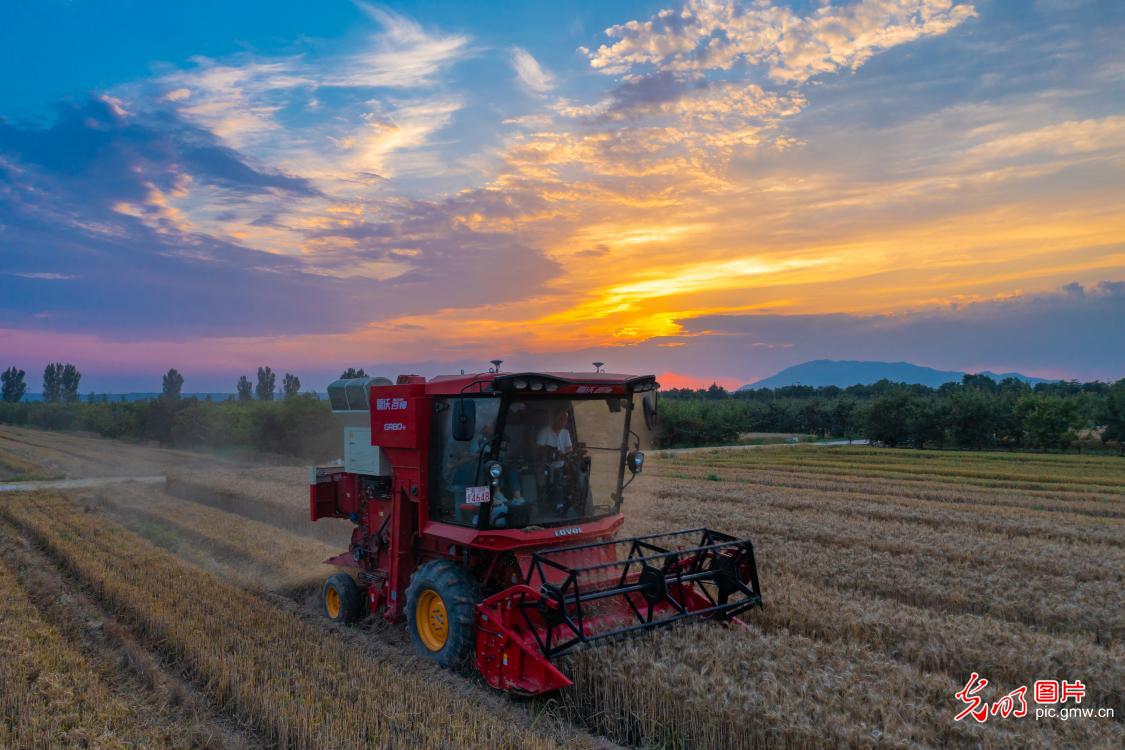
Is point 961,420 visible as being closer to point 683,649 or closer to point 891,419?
point 891,419

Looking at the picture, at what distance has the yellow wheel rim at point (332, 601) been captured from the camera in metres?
8.66

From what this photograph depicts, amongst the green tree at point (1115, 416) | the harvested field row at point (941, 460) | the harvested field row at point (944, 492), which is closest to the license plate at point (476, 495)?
the harvested field row at point (944, 492)

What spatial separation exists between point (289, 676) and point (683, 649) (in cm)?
354

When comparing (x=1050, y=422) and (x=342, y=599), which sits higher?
(x=1050, y=422)

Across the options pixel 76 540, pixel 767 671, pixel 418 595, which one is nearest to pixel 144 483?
pixel 76 540

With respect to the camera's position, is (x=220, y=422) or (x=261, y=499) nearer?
(x=261, y=499)

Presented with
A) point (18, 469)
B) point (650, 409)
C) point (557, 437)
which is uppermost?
point (650, 409)

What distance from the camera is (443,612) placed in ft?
23.0

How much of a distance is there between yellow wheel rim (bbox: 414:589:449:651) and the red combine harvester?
1cm

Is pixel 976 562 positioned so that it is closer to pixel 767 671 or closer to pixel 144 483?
pixel 767 671

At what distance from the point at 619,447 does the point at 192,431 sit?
165 feet

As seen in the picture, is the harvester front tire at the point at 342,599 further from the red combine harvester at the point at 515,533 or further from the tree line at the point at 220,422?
the tree line at the point at 220,422

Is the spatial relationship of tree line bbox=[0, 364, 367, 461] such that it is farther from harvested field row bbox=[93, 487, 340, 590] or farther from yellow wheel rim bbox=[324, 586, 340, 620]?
yellow wheel rim bbox=[324, 586, 340, 620]

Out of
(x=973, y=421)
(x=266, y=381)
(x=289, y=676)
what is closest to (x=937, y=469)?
(x=973, y=421)
